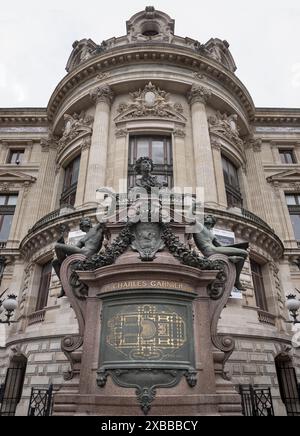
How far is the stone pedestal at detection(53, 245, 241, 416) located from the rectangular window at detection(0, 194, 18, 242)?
18523 mm

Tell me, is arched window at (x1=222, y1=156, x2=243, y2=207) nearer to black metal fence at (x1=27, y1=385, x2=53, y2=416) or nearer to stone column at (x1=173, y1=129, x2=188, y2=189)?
stone column at (x1=173, y1=129, x2=188, y2=189)

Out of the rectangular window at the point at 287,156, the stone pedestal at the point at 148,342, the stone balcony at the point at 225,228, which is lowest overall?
the stone pedestal at the point at 148,342

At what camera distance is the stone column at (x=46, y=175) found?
78.4ft

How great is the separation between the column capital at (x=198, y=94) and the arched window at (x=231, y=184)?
4.30 m

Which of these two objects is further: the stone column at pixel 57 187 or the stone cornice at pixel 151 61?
the stone cornice at pixel 151 61

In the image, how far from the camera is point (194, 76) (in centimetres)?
2341

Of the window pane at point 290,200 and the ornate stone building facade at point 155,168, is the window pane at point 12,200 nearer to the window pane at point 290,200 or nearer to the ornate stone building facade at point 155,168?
the ornate stone building facade at point 155,168

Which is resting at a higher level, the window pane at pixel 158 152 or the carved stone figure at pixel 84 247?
the window pane at pixel 158 152

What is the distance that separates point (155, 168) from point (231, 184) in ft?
18.8

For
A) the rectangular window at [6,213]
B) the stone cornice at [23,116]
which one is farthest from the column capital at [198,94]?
the rectangular window at [6,213]

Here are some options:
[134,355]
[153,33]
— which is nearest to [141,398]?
[134,355]
